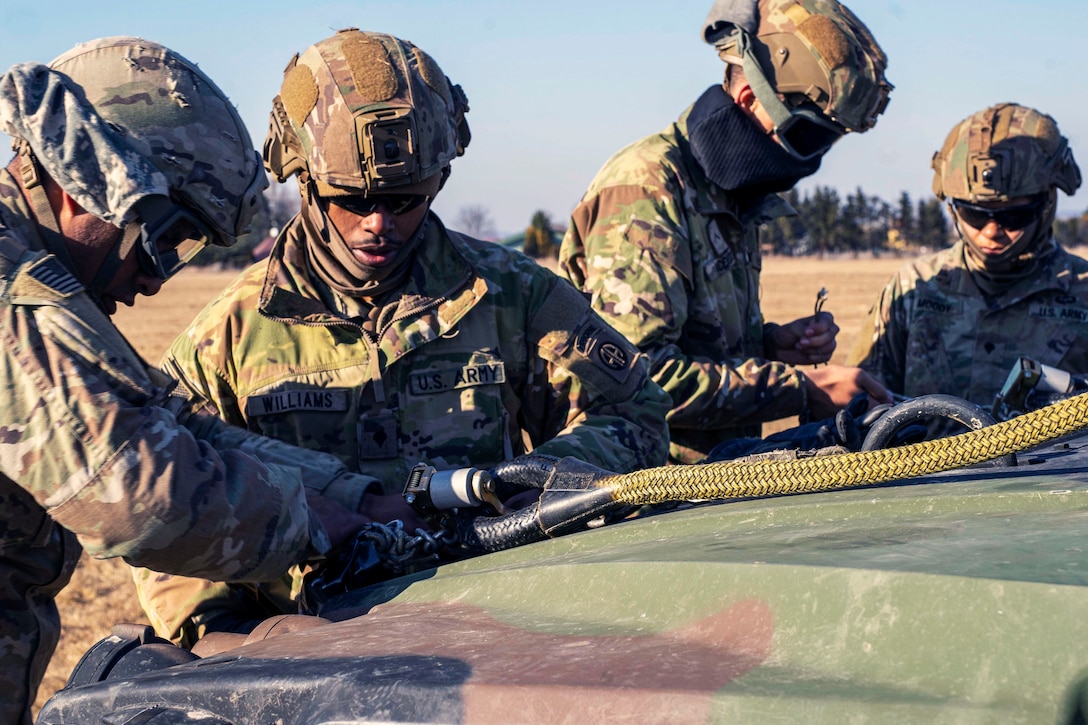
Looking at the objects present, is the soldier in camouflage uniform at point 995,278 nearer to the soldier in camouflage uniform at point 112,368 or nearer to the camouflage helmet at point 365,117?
the camouflage helmet at point 365,117

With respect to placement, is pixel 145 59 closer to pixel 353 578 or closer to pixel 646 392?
pixel 353 578

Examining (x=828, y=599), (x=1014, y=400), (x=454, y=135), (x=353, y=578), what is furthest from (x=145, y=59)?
(x=1014, y=400)

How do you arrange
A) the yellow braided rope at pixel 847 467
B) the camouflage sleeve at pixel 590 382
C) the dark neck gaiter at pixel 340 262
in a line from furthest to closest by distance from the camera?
the camouflage sleeve at pixel 590 382 → the dark neck gaiter at pixel 340 262 → the yellow braided rope at pixel 847 467

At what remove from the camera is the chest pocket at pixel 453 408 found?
10.4ft

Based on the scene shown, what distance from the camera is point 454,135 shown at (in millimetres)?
3238

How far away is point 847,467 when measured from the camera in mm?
2051

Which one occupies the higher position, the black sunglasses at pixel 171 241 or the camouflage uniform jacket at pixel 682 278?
the black sunglasses at pixel 171 241

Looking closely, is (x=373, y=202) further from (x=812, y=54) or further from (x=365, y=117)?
(x=812, y=54)

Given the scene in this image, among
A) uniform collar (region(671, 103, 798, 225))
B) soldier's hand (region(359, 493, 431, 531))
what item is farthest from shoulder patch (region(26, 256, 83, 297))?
uniform collar (region(671, 103, 798, 225))

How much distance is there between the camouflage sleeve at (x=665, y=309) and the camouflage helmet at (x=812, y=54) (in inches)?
22.2

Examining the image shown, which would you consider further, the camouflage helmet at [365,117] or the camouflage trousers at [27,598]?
the camouflage helmet at [365,117]

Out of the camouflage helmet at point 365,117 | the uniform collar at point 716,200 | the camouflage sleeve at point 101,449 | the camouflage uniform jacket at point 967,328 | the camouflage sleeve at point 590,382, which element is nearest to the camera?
the camouflage sleeve at point 101,449

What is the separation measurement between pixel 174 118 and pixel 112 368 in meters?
0.63

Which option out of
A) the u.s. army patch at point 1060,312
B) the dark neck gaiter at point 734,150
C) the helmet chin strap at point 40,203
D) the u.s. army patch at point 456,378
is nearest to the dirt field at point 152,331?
the u.s. army patch at point 456,378
